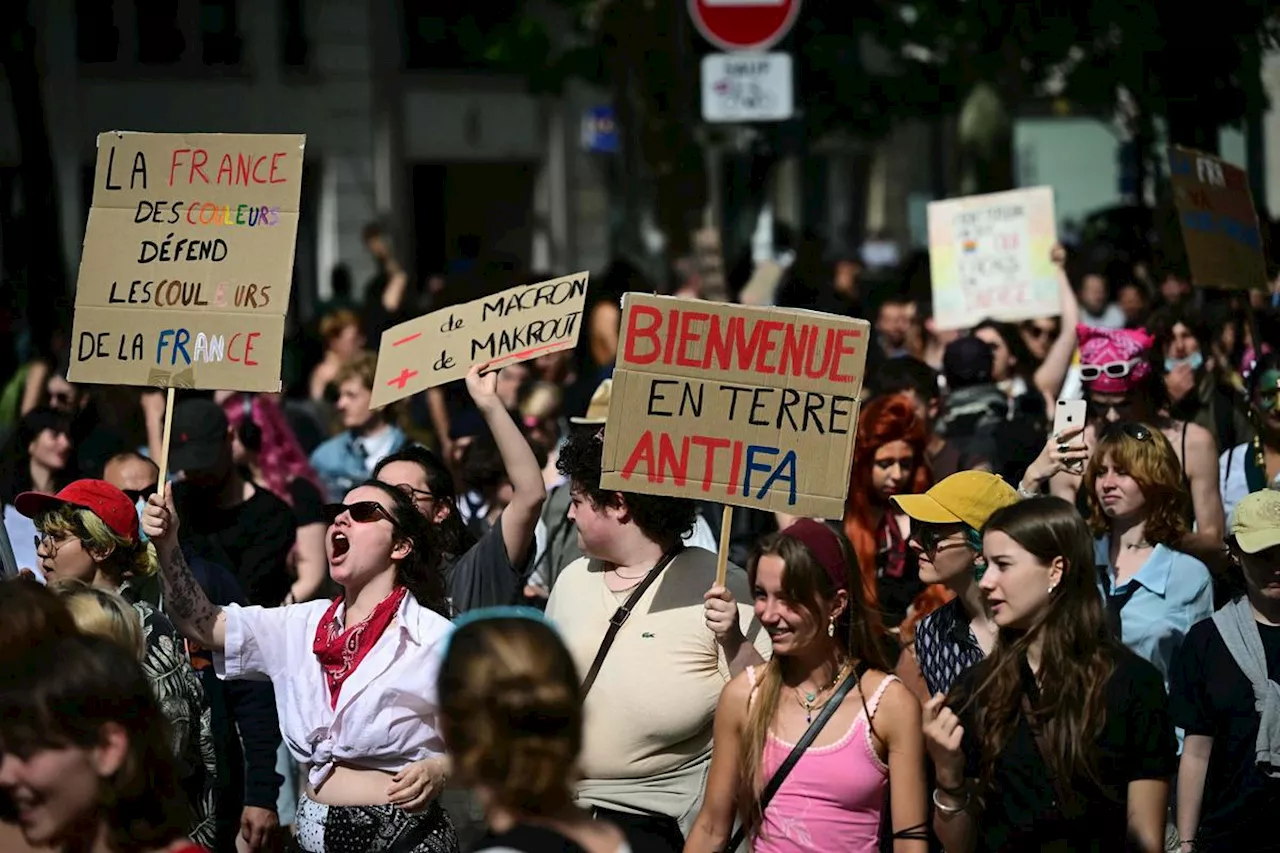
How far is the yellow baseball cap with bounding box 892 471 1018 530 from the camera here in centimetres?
596

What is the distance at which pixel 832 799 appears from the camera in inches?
199

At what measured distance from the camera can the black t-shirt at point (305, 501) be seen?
852cm

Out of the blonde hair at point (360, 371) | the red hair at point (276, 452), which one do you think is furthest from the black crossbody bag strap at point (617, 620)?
the blonde hair at point (360, 371)

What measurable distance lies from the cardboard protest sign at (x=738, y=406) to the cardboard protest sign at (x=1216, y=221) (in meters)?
3.99

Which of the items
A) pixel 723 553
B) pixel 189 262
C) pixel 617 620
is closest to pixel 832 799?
pixel 723 553

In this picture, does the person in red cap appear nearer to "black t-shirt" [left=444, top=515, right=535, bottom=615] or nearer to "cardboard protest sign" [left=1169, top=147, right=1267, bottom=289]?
"black t-shirt" [left=444, top=515, right=535, bottom=615]

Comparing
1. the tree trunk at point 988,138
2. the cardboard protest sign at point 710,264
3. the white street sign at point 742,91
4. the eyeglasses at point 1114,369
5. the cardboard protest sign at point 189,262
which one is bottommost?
the eyeglasses at point 1114,369

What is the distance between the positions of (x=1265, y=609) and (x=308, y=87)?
90.6 feet

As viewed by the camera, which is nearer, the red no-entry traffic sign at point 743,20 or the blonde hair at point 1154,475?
the blonde hair at point 1154,475

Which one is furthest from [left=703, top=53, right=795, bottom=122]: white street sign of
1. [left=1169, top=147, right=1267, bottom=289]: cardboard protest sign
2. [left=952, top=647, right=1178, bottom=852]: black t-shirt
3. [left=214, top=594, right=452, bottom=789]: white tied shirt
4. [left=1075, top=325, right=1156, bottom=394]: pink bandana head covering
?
[left=952, top=647, right=1178, bottom=852]: black t-shirt

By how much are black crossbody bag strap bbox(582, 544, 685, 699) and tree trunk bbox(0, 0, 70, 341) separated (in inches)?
475

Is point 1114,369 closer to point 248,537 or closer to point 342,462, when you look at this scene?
point 248,537

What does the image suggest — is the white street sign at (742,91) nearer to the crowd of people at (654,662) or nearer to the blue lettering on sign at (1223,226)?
the blue lettering on sign at (1223,226)

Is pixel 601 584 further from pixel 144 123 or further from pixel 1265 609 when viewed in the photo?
pixel 144 123
